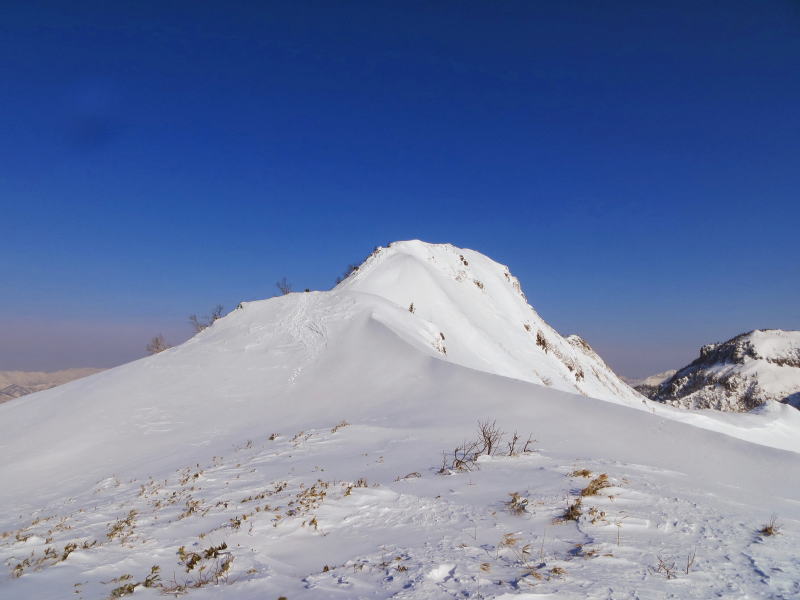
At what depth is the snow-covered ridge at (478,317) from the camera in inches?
1080

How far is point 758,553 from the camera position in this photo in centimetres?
400

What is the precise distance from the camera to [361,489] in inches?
253

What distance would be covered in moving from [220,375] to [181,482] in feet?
27.4

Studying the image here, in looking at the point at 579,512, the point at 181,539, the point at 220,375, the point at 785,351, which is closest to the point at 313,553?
the point at 181,539

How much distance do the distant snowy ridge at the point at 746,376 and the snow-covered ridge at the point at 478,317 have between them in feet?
15.9

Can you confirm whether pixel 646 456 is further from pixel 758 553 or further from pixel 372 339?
pixel 372 339

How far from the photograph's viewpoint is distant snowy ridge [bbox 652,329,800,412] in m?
32.8

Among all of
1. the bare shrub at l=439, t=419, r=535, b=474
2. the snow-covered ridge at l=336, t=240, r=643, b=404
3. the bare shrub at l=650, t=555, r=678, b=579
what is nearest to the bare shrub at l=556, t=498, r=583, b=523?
the bare shrub at l=650, t=555, r=678, b=579

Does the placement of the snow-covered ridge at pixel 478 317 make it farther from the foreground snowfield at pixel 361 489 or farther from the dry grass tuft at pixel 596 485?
the dry grass tuft at pixel 596 485

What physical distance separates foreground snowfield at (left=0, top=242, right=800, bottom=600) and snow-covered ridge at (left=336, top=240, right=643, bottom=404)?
9.85 meters

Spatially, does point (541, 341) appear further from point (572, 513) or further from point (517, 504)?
point (572, 513)

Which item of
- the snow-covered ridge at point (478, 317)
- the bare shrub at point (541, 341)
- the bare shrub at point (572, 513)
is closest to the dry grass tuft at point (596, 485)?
the bare shrub at point (572, 513)

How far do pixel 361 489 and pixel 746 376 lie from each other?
3850 cm

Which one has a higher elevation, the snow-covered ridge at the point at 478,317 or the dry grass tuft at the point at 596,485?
the snow-covered ridge at the point at 478,317
